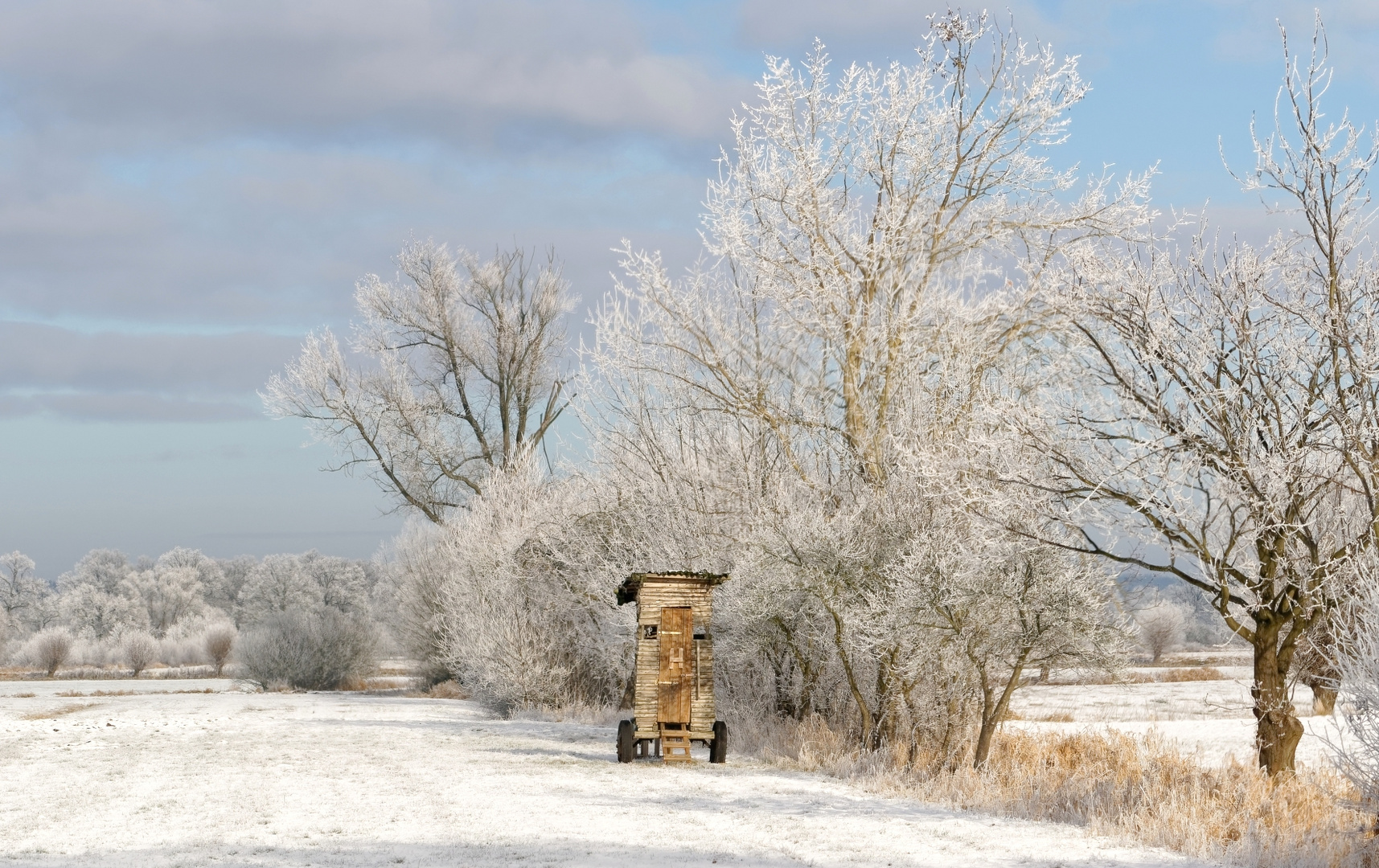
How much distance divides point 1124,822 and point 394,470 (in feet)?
88.4

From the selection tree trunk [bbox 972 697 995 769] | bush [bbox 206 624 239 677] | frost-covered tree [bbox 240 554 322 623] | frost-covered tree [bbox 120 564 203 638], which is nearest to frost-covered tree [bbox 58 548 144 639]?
frost-covered tree [bbox 120 564 203 638]

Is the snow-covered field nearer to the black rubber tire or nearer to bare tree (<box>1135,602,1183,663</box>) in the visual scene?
the black rubber tire

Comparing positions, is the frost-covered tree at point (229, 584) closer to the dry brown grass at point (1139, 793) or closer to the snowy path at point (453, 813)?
the snowy path at point (453, 813)

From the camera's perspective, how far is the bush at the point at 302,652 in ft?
109

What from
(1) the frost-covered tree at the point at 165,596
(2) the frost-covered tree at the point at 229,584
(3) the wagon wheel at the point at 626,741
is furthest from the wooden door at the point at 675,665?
(2) the frost-covered tree at the point at 229,584

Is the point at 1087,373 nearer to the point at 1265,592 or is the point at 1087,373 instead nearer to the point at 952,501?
the point at 952,501

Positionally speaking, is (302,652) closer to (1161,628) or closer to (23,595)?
(1161,628)

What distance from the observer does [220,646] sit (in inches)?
1777

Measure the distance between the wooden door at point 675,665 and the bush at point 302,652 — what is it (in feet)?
74.1

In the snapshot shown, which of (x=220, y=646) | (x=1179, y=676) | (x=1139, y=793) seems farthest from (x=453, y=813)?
(x=220, y=646)

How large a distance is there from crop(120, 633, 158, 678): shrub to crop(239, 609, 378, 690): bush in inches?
464

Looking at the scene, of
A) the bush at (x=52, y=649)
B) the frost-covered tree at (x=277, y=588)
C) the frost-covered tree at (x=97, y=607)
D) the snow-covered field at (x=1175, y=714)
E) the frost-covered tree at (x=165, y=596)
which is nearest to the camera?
the snow-covered field at (x=1175, y=714)

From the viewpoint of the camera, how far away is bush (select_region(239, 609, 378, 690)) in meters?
33.3

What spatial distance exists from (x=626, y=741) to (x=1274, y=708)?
22.7 ft
